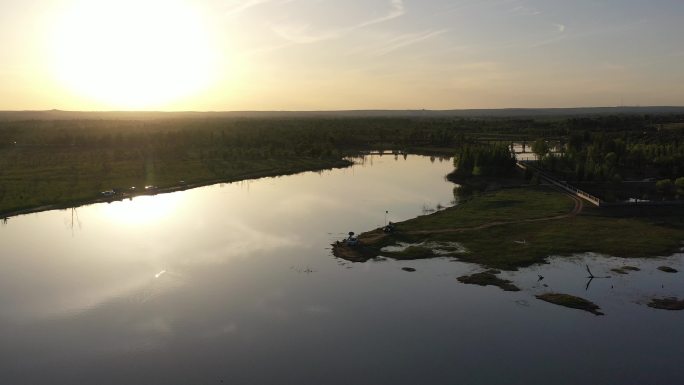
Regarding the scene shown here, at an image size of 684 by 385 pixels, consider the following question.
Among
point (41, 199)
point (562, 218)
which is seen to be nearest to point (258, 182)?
point (41, 199)

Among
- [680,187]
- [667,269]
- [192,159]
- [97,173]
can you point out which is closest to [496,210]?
[667,269]

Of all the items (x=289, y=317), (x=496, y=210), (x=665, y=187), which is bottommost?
(x=289, y=317)

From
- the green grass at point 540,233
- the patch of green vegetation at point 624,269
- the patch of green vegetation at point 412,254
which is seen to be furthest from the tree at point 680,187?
A: the patch of green vegetation at point 412,254

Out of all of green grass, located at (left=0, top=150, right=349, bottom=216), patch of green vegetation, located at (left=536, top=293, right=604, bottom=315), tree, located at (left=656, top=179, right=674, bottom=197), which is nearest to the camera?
patch of green vegetation, located at (left=536, top=293, right=604, bottom=315)

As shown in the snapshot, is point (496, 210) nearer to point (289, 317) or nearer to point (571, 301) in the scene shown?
point (571, 301)

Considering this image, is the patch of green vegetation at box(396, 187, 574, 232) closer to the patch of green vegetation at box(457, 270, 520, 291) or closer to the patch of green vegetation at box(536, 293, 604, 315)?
the patch of green vegetation at box(457, 270, 520, 291)

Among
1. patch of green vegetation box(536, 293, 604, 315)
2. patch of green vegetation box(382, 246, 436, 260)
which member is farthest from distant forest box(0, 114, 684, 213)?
patch of green vegetation box(536, 293, 604, 315)
